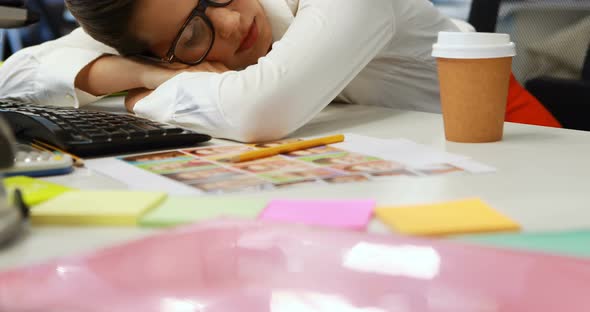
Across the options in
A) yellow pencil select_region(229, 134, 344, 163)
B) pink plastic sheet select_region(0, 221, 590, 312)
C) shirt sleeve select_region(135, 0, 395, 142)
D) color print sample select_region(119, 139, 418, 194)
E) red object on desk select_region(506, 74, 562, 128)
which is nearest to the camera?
pink plastic sheet select_region(0, 221, 590, 312)

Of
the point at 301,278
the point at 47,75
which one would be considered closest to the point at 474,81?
the point at 301,278

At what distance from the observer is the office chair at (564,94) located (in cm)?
130

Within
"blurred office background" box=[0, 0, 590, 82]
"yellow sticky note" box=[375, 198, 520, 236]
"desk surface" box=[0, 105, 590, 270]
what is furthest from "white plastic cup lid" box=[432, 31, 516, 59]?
"blurred office background" box=[0, 0, 590, 82]

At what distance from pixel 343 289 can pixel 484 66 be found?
19.2 inches

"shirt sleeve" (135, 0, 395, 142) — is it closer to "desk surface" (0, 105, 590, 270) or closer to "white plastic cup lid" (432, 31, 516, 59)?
"desk surface" (0, 105, 590, 270)

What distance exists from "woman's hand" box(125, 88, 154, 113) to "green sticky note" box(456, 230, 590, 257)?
2.65ft

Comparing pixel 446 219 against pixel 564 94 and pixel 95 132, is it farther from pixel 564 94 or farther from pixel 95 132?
pixel 564 94

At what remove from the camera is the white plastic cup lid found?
761 mm

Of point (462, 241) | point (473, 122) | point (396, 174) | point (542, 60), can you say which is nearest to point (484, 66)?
point (473, 122)

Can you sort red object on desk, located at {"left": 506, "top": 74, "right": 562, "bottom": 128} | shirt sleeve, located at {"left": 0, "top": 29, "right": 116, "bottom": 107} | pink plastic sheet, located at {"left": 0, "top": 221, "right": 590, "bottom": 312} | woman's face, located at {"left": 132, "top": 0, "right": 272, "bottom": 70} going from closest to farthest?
pink plastic sheet, located at {"left": 0, "top": 221, "right": 590, "bottom": 312} < woman's face, located at {"left": 132, "top": 0, "right": 272, "bottom": 70} < shirt sleeve, located at {"left": 0, "top": 29, "right": 116, "bottom": 107} < red object on desk, located at {"left": 506, "top": 74, "right": 562, "bottom": 128}

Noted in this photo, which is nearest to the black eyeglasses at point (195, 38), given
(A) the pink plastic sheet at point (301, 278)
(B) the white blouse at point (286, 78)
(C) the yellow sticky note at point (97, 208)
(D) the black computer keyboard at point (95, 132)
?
(B) the white blouse at point (286, 78)

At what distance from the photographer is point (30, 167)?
63 centimetres

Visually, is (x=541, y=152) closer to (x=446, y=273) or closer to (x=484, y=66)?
(x=484, y=66)

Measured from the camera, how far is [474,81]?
779mm
